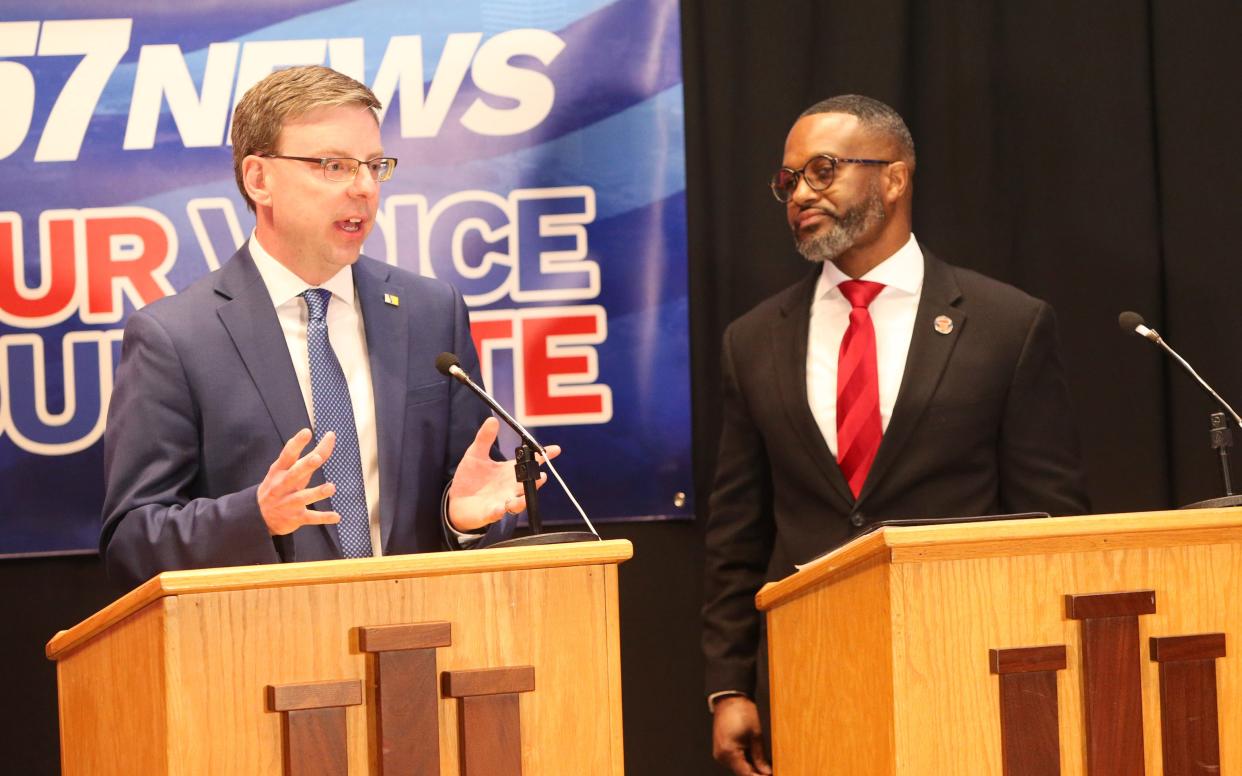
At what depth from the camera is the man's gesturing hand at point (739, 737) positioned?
3168 mm

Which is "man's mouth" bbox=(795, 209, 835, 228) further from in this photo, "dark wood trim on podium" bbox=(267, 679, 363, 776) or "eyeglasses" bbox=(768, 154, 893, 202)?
"dark wood trim on podium" bbox=(267, 679, 363, 776)

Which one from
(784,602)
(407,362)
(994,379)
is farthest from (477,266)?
(784,602)

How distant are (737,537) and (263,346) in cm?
122

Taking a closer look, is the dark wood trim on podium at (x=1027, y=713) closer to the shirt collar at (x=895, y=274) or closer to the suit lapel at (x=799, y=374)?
the suit lapel at (x=799, y=374)

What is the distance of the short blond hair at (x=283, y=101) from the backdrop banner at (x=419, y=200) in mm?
1035

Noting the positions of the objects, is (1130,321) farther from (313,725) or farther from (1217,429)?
(313,725)

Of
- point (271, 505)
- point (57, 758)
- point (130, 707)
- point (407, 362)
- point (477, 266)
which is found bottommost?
point (57, 758)

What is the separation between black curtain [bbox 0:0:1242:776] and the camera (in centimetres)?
414

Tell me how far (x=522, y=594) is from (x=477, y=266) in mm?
1978

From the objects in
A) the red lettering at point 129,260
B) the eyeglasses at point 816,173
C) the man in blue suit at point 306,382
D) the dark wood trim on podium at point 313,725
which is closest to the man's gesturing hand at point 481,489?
the man in blue suit at point 306,382

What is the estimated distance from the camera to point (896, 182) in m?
3.68

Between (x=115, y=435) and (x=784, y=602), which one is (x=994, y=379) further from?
(x=115, y=435)

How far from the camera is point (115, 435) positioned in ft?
9.04

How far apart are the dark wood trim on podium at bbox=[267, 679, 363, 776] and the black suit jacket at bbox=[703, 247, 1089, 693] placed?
1.37 meters
